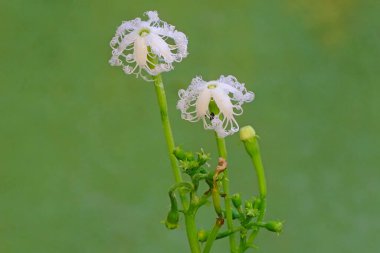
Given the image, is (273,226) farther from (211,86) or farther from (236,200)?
(211,86)

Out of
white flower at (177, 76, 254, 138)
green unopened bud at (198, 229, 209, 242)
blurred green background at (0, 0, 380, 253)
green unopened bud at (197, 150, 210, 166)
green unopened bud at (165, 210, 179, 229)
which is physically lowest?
green unopened bud at (198, 229, 209, 242)

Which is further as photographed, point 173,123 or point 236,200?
point 173,123

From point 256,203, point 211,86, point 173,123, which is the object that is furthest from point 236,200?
point 173,123

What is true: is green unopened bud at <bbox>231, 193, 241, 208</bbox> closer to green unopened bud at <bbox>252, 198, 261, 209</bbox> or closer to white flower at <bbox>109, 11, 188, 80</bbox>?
green unopened bud at <bbox>252, 198, 261, 209</bbox>

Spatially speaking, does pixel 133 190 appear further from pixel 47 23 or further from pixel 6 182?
pixel 47 23

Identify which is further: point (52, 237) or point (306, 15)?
point (306, 15)

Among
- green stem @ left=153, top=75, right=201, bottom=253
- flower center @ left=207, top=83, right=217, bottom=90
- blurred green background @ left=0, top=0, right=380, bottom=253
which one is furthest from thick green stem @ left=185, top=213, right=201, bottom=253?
blurred green background @ left=0, top=0, right=380, bottom=253

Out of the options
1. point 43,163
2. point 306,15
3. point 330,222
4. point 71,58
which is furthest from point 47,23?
point 330,222

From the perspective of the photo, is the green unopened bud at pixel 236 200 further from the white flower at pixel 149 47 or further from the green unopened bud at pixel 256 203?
the white flower at pixel 149 47
